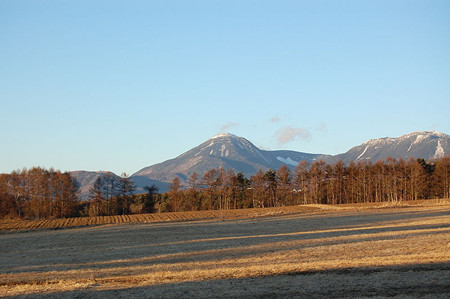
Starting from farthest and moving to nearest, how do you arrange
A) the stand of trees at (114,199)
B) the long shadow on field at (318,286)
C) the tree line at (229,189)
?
the stand of trees at (114,199)
the tree line at (229,189)
the long shadow on field at (318,286)

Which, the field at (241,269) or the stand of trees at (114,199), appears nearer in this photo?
the field at (241,269)

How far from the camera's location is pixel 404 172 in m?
147

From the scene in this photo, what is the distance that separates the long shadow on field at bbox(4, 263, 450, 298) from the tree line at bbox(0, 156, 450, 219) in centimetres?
10264

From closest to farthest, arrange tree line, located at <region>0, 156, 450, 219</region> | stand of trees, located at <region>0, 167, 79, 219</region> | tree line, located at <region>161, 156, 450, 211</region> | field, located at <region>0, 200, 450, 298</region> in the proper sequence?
1. field, located at <region>0, 200, 450, 298</region>
2. stand of trees, located at <region>0, 167, 79, 219</region>
3. tree line, located at <region>0, 156, 450, 219</region>
4. tree line, located at <region>161, 156, 450, 211</region>

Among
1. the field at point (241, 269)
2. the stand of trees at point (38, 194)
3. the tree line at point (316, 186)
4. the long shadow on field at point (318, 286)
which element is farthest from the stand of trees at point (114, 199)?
the long shadow on field at point (318, 286)

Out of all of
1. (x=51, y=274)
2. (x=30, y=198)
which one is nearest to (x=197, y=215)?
(x=30, y=198)

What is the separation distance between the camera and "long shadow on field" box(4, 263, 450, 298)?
18859mm

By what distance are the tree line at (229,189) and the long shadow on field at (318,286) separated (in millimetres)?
102641

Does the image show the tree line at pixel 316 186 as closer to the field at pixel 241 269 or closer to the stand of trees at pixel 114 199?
the stand of trees at pixel 114 199

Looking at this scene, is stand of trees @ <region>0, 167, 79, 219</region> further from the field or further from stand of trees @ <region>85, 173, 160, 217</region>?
the field

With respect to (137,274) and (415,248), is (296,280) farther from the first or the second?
(415,248)

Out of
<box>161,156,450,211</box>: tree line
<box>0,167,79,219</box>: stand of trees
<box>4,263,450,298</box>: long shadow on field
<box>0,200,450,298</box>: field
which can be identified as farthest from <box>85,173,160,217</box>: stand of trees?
<box>4,263,450,298</box>: long shadow on field

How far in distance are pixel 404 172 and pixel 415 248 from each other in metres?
125

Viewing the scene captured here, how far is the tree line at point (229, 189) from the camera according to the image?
121 metres
